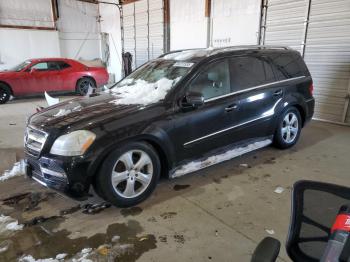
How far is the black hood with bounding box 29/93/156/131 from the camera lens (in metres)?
2.78

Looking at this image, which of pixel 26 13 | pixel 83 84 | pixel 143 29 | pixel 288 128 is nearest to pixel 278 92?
pixel 288 128

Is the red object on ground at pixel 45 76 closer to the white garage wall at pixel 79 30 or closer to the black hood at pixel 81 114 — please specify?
the white garage wall at pixel 79 30

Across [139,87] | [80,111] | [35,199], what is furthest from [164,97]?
[35,199]

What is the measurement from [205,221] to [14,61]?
14.0 meters

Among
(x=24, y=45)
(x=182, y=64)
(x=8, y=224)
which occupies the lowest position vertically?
(x=8, y=224)

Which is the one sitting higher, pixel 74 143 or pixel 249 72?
pixel 249 72

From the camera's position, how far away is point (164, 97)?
10.4 ft

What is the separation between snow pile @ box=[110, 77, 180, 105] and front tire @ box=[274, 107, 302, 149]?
6.12ft

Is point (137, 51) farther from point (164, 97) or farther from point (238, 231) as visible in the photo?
point (238, 231)

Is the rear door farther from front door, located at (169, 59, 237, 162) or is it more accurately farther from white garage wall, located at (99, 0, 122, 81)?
white garage wall, located at (99, 0, 122, 81)

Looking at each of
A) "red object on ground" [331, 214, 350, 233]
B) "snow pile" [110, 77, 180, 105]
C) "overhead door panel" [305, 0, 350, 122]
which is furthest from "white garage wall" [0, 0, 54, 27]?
"red object on ground" [331, 214, 350, 233]

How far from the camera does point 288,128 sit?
4.47m

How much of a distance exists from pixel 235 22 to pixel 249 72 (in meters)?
5.42

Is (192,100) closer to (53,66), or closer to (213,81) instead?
(213,81)
